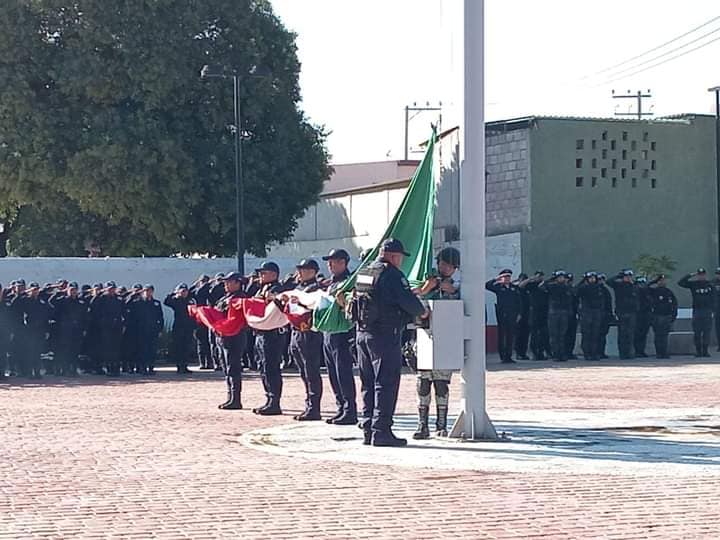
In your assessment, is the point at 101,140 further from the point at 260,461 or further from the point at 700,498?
the point at 700,498

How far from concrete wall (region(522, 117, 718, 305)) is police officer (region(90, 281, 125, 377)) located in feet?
49.0

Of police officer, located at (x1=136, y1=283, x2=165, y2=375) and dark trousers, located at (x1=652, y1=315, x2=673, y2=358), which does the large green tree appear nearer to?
police officer, located at (x1=136, y1=283, x2=165, y2=375)

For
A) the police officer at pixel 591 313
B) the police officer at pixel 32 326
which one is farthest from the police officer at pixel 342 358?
the police officer at pixel 591 313

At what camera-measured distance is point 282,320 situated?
15969 mm

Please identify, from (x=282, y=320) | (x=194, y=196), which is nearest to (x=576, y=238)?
(x=194, y=196)

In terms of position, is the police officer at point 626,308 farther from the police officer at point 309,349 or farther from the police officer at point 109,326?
the police officer at point 309,349

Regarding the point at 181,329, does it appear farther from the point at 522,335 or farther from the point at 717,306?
the point at 717,306

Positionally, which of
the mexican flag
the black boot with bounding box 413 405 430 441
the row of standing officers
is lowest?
the black boot with bounding box 413 405 430 441

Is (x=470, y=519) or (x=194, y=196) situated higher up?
(x=194, y=196)

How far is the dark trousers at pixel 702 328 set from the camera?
2836 cm

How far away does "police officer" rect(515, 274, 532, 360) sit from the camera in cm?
2758

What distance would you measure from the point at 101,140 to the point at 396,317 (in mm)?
24568

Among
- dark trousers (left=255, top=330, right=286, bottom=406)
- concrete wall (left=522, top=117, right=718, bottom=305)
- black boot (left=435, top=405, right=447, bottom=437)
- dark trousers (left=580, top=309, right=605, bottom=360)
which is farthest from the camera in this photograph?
concrete wall (left=522, top=117, right=718, bottom=305)

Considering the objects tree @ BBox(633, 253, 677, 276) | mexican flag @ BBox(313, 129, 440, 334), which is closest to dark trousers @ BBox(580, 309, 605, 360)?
tree @ BBox(633, 253, 677, 276)
